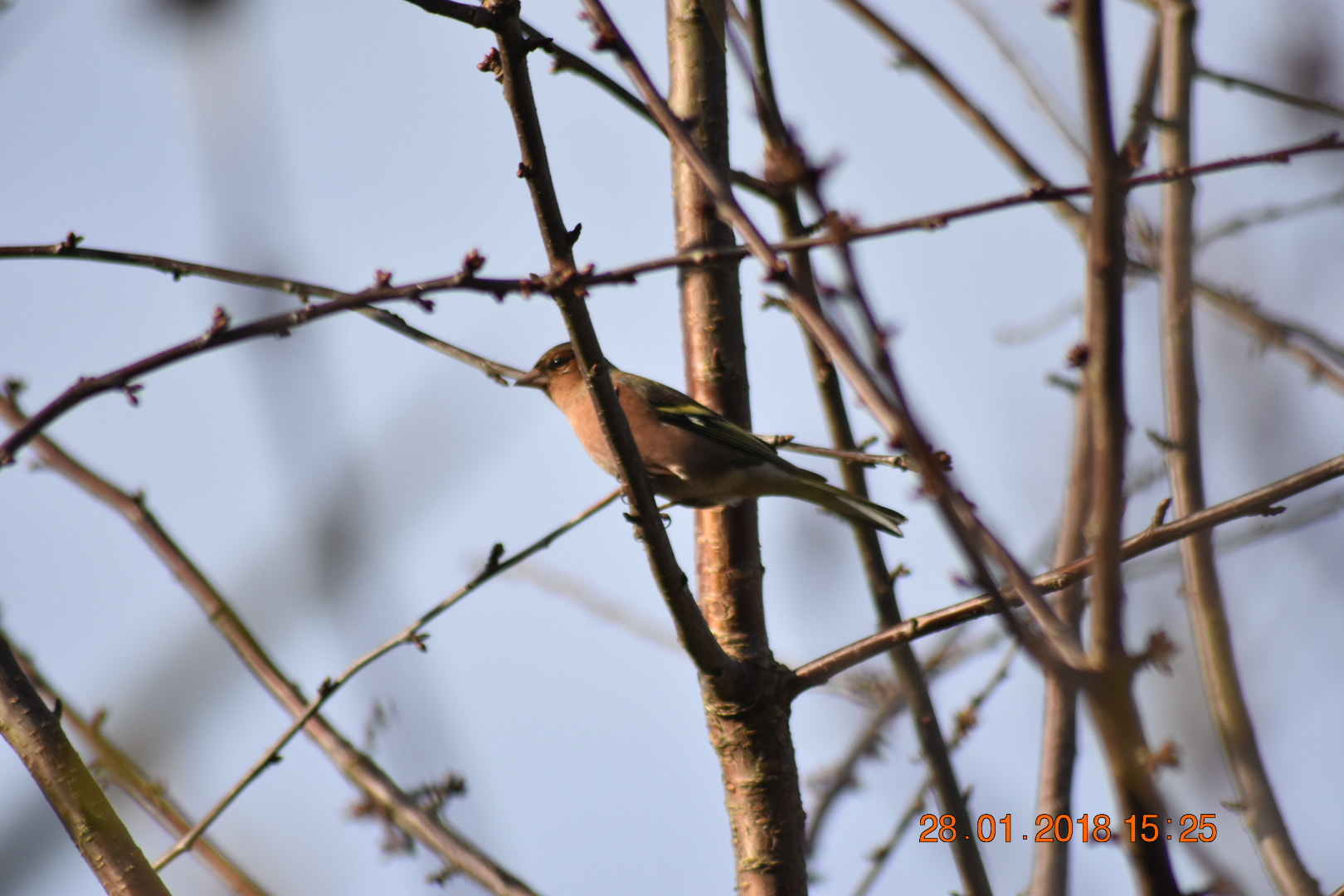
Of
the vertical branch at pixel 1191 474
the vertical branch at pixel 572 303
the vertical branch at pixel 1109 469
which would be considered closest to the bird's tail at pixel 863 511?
the vertical branch at pixel 1191 474

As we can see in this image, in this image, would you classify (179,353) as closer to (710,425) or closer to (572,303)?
(572,303)

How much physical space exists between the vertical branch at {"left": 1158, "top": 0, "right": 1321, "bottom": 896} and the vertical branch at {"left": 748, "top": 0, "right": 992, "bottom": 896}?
0.90 metres

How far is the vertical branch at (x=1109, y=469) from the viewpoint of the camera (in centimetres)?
156

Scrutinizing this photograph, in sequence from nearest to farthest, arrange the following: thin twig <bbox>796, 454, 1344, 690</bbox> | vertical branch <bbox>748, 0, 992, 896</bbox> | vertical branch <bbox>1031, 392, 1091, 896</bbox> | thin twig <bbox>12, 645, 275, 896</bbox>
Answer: thin twig <bbox>796, 454, 1344, 690</bbox> < vertical branch <bbox>748, 0, 992, 896</bbox> < thin twig <bbox>12, 645, 275, 896</bbox> < vertical branch <bbox>1031, 392, 1091, 896</bbox>

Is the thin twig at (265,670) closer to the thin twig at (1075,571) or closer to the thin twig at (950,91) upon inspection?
the thin twig at (1075,571)

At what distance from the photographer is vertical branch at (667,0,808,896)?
407cm

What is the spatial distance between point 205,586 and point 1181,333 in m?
3.89

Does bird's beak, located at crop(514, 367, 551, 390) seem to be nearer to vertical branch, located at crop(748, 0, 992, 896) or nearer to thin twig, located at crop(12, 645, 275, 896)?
vertical branch, located at crop(748, 0, 992, 896)

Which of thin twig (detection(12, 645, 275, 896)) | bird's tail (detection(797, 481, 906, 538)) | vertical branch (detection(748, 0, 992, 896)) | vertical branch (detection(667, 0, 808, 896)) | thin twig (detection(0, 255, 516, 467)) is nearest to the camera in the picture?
→ thin twig (detection(0, 255, 516, 467))

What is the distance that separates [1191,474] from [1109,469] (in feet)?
9.82

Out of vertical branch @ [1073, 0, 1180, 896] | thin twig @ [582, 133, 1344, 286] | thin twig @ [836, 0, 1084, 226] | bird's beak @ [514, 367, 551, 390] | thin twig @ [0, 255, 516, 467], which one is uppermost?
bird's beak @ [514, 367, 551, 390]

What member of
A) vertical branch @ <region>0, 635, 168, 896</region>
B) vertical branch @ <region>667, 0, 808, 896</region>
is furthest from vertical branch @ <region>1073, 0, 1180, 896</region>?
vertical branch @ <region>0, 635, 168, 896</region>

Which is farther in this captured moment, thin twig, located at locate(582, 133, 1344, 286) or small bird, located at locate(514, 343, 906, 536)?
small bird, located at locate(514, 343, 906, 536)

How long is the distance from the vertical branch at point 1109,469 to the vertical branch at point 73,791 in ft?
7.85
